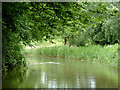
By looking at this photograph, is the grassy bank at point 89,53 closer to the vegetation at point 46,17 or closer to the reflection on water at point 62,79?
the reflection on water at point 62,79

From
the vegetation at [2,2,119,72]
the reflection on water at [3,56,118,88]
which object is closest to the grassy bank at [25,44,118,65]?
the reflection on water at [3,56,118,88]

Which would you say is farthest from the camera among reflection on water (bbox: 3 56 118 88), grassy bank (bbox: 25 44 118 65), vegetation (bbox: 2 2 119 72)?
grassy bank (bbox: 25 44 118 65)

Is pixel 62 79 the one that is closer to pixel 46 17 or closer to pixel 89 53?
pixel 46 17

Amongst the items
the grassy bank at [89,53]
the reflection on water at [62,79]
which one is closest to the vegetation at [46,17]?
the reflection on water at [62,79]

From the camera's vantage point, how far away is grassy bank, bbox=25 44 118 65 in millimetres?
14938

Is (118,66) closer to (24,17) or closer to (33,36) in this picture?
(33,36)

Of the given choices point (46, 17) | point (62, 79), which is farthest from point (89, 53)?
point (46, 17)

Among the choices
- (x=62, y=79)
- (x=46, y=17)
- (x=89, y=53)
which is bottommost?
(x=62, y=79)

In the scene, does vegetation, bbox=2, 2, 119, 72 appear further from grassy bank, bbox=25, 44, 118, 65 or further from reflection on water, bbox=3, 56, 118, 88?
grassy bank, bbox=25, 44, 118, 65

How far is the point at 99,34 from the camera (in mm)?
22000

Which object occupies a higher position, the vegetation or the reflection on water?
the vegetation

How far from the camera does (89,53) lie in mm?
19094

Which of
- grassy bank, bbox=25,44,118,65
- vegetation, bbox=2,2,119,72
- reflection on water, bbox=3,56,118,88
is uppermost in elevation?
vegetation, bbox=2,2,119,72

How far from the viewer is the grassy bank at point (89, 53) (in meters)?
14.9
